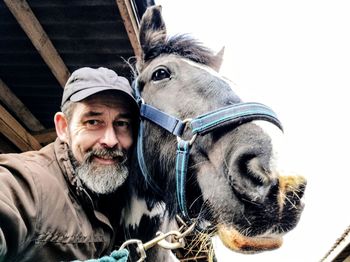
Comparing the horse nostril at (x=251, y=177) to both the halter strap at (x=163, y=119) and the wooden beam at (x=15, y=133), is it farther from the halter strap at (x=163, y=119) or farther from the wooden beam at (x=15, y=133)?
the wooden beam at (x=15, y=133)

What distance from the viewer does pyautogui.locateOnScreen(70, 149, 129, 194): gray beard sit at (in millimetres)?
1910

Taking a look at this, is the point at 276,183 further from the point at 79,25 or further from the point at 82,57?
the point at 82,57

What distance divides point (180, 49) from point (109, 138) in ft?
2.23

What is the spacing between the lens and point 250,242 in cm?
141

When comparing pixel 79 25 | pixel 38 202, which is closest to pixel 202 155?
pixel 38 202

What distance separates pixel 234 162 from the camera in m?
1.42

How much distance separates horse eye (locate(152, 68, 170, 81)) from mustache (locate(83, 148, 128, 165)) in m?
0.45

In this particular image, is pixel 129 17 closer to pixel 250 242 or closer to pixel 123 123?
pixel 123 123

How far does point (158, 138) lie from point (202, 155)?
36 centimetres

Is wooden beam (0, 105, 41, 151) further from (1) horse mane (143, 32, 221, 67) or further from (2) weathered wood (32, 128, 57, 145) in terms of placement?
(1) horse mane (143, 32, 221, 67)

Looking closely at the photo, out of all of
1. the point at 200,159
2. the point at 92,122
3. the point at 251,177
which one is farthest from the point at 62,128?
the point at 251,177

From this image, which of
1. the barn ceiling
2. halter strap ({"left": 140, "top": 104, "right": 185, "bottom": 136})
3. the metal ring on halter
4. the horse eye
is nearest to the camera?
the metal ring on halter

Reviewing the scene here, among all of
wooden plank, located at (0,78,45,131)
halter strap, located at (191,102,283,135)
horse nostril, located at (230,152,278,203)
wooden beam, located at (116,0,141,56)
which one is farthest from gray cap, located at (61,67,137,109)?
wooden plank, located at (0,78,45,131)

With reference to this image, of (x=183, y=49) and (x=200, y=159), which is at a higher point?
(x=183, y=49)
